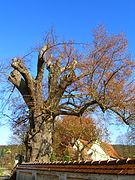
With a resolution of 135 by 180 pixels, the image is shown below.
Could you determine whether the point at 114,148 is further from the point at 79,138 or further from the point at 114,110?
the point at 114,110

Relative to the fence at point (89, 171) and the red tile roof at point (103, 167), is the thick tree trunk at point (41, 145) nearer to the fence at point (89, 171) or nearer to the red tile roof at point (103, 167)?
the fence at point (89, 171)

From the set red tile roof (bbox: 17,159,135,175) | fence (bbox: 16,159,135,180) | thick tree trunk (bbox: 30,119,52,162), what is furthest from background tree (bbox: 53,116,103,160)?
red tile roof (bbox: 17,159,135,175)

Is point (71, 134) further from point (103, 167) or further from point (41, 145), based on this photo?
point (103, 167)

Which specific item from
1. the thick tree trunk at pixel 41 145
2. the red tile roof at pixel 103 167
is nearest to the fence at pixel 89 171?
the red tile roof at pixel 103 167

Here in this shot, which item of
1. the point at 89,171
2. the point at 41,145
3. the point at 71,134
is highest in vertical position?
the point at 71,134

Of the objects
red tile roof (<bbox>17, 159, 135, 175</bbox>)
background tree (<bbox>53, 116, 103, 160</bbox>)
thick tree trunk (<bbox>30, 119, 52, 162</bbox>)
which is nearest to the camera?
red tile roof (<bbox>17, 159, 135, 175</bbox>)

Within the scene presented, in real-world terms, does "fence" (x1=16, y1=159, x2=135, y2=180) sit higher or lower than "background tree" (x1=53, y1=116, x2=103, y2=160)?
lower

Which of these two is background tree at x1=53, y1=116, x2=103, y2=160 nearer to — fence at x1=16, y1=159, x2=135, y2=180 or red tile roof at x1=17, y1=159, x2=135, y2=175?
fence at x1=16, y1=159, x2=135, y2=180

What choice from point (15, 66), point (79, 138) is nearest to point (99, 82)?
point (15, 66)

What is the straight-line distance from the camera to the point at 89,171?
6910 millimetres

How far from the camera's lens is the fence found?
17.8 ft

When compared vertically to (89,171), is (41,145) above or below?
above

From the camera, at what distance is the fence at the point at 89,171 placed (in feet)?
17.8

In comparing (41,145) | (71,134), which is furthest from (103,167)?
(71,134)
